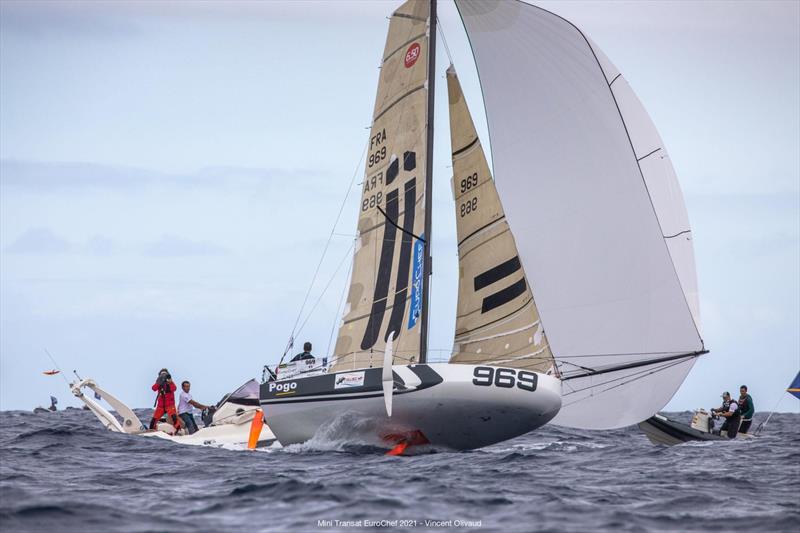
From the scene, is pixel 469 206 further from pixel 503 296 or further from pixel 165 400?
pixel 165 400

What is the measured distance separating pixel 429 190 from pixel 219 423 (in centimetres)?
737

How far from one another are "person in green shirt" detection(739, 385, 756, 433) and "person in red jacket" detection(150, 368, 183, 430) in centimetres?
1398

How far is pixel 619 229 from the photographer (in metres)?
22.8

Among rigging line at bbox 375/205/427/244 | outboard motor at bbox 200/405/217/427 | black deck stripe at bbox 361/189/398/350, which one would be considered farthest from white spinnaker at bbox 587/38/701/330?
outboard motor at bbox 200/405/217/427

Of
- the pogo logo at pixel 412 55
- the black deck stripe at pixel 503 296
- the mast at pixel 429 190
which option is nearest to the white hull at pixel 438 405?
the mast at pixel 429 190

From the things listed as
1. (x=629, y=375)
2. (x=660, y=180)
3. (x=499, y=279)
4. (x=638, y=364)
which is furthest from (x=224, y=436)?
(x=660, y=180)

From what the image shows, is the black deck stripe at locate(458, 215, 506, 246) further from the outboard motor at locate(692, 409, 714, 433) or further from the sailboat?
the outboard motor at locate(692, 409, 714, 433)

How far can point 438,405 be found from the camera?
59.6 ft

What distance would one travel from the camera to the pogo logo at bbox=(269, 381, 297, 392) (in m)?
20.2

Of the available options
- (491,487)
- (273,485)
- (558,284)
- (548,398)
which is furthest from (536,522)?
(558,284)

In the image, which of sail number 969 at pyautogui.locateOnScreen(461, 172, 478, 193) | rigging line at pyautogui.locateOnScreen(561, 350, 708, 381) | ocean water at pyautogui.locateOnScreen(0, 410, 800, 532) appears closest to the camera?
ocean water at pyautogui.locateOnScreen(0, 410, 800, 532)

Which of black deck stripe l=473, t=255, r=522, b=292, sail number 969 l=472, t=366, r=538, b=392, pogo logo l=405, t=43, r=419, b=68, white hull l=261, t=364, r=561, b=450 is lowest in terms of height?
white hull l=261, t=364, r=561, b=450

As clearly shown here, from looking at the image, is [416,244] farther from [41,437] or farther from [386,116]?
[41,437]

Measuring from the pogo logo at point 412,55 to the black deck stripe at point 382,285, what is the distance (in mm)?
→ 2792
